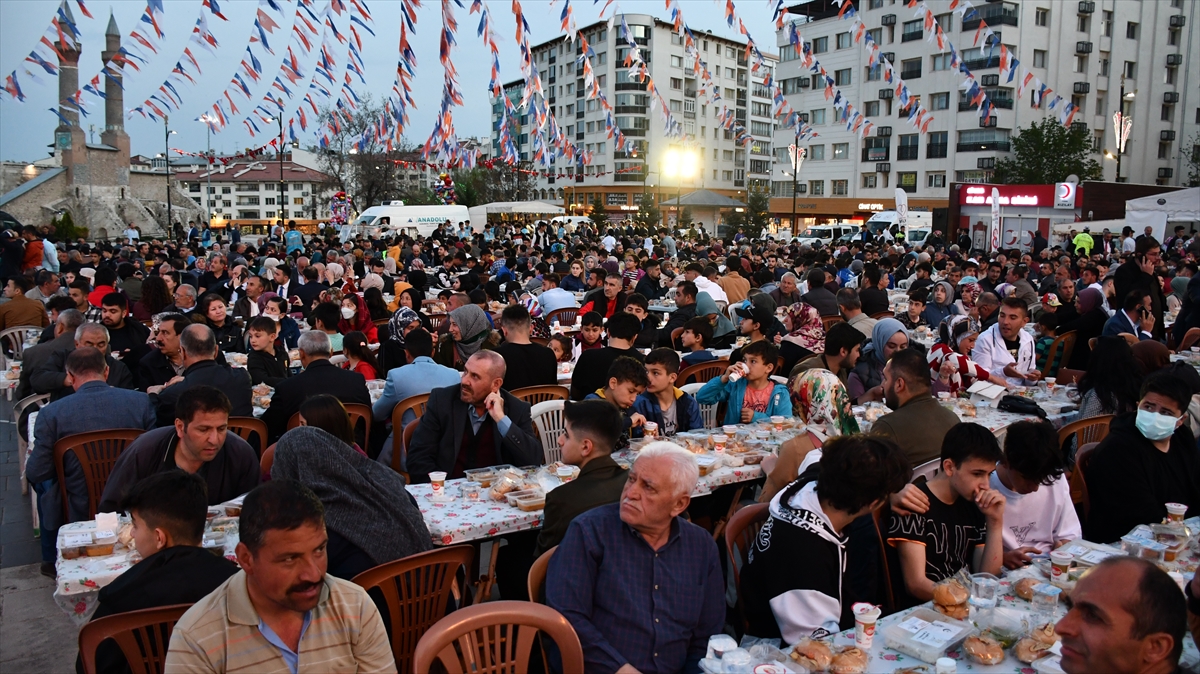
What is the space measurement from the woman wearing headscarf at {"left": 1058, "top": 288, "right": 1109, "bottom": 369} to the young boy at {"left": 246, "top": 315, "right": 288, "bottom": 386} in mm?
7686

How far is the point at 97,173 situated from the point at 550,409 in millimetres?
64280

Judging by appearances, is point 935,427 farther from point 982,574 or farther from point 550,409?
point 550,409

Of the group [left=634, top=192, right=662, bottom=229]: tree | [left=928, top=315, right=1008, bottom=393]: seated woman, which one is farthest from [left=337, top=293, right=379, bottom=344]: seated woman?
[left=634, top=192, right=662, bottom=229]: tree

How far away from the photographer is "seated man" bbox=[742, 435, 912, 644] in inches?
121

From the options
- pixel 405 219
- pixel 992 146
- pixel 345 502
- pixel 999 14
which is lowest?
pixel 345 502

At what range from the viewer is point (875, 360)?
705 cm

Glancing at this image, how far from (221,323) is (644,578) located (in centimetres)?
670

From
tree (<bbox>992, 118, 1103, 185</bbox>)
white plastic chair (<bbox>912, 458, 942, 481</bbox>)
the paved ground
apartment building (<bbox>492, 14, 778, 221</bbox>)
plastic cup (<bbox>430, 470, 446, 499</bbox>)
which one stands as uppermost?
apartment building (<bbox>492, 14, 778, 221</bbox>)

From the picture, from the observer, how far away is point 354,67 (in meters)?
16.3

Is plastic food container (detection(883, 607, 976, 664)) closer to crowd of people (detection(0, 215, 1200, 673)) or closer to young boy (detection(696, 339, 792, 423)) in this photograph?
crowd of people (detection(0, 215, 1200, 673))

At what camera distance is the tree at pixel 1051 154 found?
4297cm

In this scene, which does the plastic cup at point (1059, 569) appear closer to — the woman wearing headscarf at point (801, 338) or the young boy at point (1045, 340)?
the woman wearing headscarf at point (801, 338)

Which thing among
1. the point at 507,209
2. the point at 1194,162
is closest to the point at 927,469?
the point at 507,209

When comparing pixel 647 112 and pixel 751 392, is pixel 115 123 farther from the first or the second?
pixel 751 392
